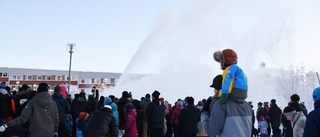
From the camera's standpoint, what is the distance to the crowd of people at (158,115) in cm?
403

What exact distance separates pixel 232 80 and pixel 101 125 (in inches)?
157

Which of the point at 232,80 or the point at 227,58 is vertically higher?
the point at 227,58

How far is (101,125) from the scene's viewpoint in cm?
718

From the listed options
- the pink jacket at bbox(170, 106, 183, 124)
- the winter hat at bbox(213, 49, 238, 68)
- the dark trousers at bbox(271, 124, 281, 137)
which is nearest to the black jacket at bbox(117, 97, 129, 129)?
the pink jacket at bbox(170, 106, 183, 124)

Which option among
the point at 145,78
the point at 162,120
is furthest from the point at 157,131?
the point at 145,78

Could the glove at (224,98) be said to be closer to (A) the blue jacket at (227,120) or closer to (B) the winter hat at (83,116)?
(A) the blue jacket at (227,120)

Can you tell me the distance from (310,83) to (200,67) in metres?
22.9

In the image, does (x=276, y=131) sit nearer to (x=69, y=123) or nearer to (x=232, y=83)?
(x=69, y=123)

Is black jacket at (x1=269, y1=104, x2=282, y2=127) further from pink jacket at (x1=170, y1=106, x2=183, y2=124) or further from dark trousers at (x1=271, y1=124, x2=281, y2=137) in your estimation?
pink jacket at (x1=170, y1=106, x2=183, y2=124)

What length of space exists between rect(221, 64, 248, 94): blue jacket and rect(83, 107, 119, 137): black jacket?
3.85m

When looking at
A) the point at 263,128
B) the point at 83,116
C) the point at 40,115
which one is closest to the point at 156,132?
the point at 83,116

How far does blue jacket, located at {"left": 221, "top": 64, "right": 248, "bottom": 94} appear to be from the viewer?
3.99 metres

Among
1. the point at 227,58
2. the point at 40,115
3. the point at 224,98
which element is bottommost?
the point at 40,115

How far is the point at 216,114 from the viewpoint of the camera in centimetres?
399
